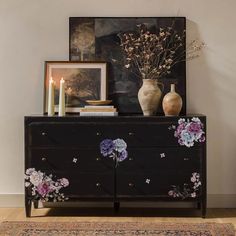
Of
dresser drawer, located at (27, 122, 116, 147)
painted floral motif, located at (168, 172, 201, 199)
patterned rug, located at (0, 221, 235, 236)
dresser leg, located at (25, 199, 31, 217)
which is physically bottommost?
patterned rug, located at (0, 221, 235, 236)

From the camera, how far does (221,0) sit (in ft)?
14.0

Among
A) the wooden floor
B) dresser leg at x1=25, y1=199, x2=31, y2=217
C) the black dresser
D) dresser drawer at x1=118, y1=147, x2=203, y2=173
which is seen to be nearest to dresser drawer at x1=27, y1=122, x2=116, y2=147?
the black dresser

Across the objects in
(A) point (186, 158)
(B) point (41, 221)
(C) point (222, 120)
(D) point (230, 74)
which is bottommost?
(B) point (41, 221)

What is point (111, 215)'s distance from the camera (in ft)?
13.4

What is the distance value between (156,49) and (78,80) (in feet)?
2.35

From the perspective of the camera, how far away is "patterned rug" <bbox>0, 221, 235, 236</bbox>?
3.50 meters

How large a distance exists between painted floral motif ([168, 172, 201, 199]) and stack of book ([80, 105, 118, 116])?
764mm

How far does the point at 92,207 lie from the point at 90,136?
75cm

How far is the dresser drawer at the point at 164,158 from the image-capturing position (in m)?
3.91

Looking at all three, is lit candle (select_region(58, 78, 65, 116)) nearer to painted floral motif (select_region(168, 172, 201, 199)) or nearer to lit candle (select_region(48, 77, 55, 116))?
lit candle (select_region(48, 77, 55, 116))

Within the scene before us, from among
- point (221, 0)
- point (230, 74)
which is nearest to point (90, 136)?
point (230, 74)

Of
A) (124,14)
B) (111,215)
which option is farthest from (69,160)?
(124,14)

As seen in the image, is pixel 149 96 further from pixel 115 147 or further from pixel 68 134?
pixel 68 134

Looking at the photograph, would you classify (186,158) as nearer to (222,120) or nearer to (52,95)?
(222,120)
